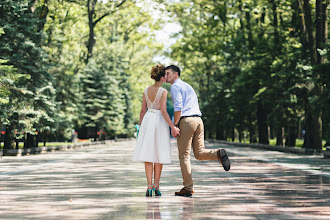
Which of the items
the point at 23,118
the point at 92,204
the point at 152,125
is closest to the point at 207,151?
the point at 152,125

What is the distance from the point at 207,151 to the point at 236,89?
3595 cm

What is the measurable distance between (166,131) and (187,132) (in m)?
0.38

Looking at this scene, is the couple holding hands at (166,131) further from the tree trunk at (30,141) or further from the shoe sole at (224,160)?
the tree trunk at (30,141)

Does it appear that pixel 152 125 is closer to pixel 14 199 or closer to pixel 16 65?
pixel 14 199

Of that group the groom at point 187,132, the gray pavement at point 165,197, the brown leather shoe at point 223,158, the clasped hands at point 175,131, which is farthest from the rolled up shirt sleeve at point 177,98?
the gray pavement at point 165,197

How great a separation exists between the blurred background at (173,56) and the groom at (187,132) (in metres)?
10.2

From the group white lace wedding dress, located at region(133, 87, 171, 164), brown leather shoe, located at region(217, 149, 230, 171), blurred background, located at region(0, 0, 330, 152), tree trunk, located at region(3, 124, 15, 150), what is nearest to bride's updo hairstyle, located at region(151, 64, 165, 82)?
white lace wedding dress, located at region(133, 87, 171, 164)

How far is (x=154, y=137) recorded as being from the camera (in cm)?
1048

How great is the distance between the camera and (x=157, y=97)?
10484 mm

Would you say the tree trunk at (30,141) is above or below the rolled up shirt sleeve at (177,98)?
below

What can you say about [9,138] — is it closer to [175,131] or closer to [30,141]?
[30,141]

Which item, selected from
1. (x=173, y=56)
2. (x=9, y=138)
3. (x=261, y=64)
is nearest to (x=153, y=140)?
(x=9, y=138)

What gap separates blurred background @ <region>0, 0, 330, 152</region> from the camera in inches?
1094

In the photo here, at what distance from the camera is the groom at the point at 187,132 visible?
1030cm
